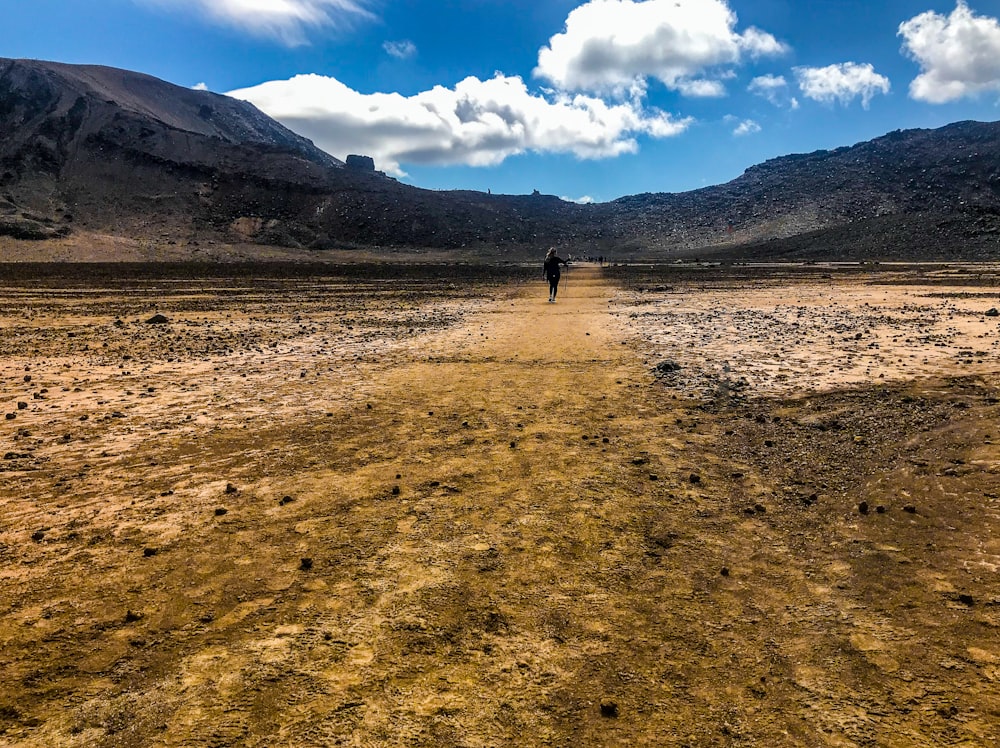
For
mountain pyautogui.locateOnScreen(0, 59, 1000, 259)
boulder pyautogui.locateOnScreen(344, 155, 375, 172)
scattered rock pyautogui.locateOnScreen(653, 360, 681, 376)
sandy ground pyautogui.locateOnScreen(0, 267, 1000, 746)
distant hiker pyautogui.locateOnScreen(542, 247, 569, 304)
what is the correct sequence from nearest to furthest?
1. sandy ground pyautogui.locateOnScreen(0, 267, 1000, 746)
2. scattered rock pyautogui.locateOnScreen(653, 360, 681, 376)
3. distant hiker pyautogui.locateOnScreen(542, 247, 569, 304)
4. mountain pyautogui.locateOnScreen(0, 59, 1000, 259)
5. boulder pyautogui.locateOnScreen(344, 155, 375, 172)

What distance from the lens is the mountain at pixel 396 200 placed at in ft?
254

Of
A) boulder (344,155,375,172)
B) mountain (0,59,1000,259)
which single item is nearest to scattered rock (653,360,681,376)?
mountain (0,59,1000,259)

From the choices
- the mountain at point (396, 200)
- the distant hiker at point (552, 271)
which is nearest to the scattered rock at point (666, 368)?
the distant hiker at point (552, 271)

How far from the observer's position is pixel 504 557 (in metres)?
4.44

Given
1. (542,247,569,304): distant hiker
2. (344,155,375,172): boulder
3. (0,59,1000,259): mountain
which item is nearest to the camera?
(542,247,569,304): distant hiker

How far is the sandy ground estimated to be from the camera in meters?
3.01

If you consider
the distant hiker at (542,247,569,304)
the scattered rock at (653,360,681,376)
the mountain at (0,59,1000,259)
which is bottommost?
the scattered rock at (653,360,681,376)

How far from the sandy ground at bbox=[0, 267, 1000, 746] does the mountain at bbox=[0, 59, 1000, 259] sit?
68.3m

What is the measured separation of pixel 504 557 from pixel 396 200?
102m

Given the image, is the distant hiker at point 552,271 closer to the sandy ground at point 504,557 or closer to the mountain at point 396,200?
the sandy ground at point 504,557

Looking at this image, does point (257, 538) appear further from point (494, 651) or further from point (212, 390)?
point (212, 390)

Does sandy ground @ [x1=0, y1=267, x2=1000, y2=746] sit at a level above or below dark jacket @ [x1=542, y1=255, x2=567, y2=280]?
below

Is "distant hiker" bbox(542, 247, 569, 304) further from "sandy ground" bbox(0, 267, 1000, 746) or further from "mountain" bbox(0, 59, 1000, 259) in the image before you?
"mountain" bbox(0, 59, 1000, 259)

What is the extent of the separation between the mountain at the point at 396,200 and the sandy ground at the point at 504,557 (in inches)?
2688
